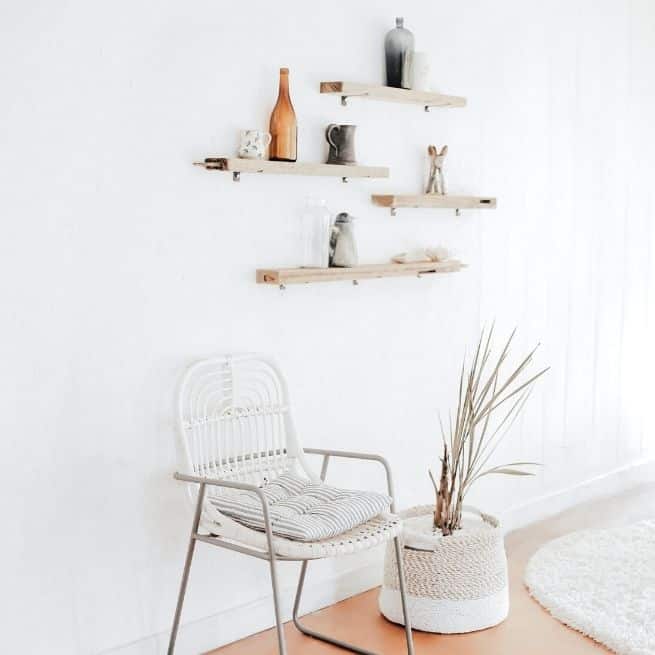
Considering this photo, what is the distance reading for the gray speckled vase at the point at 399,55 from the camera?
339 centimetres

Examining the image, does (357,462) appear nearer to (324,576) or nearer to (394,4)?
(324,576)

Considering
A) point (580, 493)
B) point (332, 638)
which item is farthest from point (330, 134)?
point (580, 493)

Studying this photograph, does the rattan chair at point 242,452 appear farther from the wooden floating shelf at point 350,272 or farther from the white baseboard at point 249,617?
the wooden floating shelf at point 350,272

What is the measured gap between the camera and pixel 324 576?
3361mm

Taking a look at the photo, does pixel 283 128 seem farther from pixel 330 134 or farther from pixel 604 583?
pixel 604 583

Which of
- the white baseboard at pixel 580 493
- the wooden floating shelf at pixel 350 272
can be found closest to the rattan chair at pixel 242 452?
the wooden floating shelf at pixel 350 272

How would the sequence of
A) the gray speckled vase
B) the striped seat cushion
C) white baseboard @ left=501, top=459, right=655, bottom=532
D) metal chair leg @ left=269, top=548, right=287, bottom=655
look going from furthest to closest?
white baseboard @ left=501, top=459, right=655, bottom=532, the gray speckled vase, the striped seat cushion, metal chair leg @ left=269, top=548, right=287, bottom=655

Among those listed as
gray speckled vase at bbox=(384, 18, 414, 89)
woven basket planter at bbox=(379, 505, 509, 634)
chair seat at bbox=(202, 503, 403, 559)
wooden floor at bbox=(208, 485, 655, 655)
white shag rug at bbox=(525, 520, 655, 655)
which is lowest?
wooden floor at bbox=(208, 485, 655, 655)

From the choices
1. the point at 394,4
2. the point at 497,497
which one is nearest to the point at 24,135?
the point at 394,4

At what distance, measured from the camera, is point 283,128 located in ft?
9.91

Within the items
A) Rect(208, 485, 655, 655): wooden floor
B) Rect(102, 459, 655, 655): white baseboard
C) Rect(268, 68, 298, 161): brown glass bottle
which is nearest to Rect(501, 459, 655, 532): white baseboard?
Rect(102, 459, 655, 655): white baseboard

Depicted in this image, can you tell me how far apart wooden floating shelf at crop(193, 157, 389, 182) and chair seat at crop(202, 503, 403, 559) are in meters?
0.97

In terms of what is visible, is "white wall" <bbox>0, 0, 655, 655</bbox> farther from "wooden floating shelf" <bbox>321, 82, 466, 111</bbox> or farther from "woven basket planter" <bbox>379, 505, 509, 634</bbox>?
"woven basket planter" <bbox>379, 505, 509, 634</bbox>

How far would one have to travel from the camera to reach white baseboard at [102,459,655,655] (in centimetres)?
291
